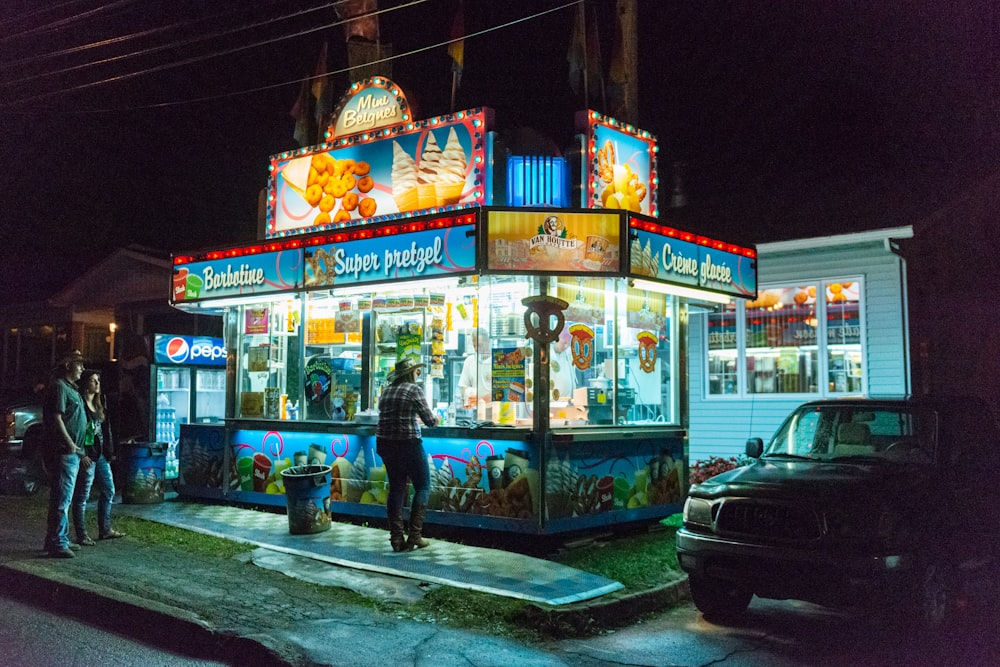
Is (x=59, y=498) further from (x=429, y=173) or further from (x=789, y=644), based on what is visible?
(x=789, y=644)

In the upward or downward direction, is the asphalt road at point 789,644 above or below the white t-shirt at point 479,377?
below

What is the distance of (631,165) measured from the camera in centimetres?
1049

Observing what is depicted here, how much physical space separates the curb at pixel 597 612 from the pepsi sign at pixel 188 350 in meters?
11.2

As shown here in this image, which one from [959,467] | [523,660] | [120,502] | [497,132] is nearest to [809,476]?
[959,467]

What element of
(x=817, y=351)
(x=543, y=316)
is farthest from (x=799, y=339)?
(x=543, y=316)

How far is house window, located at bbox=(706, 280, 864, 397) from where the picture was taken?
13266mm

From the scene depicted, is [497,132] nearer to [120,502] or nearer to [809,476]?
[809,476]

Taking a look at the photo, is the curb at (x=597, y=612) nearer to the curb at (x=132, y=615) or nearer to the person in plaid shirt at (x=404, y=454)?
the curb at (x=132, y=615)

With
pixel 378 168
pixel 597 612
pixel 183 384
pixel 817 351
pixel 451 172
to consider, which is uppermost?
pixel 378 168

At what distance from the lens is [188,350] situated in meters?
15.9

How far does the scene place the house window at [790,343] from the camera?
13.3 meters

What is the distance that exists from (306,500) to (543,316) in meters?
3.54

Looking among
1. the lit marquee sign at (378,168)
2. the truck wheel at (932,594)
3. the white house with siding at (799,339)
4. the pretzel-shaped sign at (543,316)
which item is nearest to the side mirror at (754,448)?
the truck wheel at (932,594)

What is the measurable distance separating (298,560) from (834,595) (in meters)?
5.18
